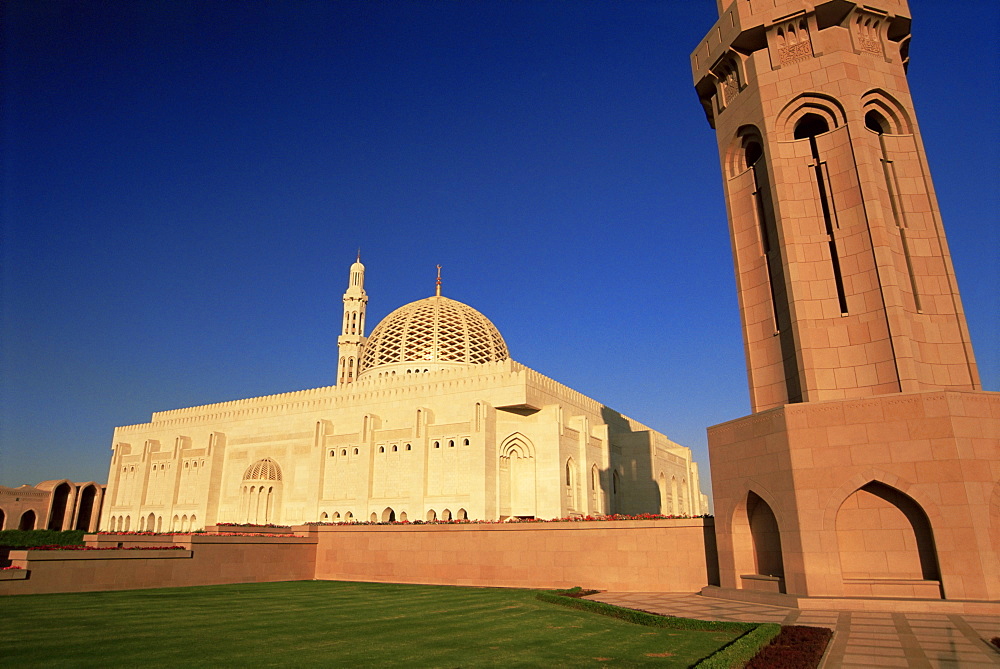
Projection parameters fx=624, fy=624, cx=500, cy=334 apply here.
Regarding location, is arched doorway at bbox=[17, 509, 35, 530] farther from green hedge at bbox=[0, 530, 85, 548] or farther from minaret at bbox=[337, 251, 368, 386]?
minaret at bbox=[337, 251, 368, 386]

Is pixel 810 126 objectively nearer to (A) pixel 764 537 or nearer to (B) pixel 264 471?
(A) pixel 764 537

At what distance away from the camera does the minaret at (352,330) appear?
127 feet

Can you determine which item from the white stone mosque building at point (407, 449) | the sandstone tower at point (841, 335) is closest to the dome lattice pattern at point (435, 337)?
the white stone mosque building at point (407, 449)

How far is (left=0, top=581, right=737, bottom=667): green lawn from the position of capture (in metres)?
6.53

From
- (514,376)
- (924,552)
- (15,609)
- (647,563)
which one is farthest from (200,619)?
(514,376)

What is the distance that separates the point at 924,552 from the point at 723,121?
397 inches

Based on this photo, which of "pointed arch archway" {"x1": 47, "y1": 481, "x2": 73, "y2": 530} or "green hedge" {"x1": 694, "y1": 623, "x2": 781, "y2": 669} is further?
"pointed arch archway" {"x1": 47, "y1": 481, "x2": 73, "y2": 530}

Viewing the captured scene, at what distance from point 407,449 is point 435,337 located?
725cm

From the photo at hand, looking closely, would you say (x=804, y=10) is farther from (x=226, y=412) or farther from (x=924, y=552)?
(x=226, y=412)

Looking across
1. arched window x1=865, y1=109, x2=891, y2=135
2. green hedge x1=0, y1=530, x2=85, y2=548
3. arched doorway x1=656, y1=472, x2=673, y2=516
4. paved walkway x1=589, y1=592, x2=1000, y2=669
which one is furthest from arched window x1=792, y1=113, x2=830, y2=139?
green hedge x1=0, y1=530, x2=85, y2=548

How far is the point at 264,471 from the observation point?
105 feet

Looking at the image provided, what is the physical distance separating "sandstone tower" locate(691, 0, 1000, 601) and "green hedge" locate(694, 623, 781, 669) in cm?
347

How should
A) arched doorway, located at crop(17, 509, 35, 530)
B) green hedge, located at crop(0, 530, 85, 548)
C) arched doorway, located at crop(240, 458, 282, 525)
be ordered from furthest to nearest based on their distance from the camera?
arched doorway, located at crop(17, 509, 35, 530) → arched doorway, located at crop(240, 458, 282, 525) → green hedge, located at crop(0, 530, 85, 548)

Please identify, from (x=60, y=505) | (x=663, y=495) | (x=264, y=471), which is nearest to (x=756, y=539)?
(x=663, y=495)
